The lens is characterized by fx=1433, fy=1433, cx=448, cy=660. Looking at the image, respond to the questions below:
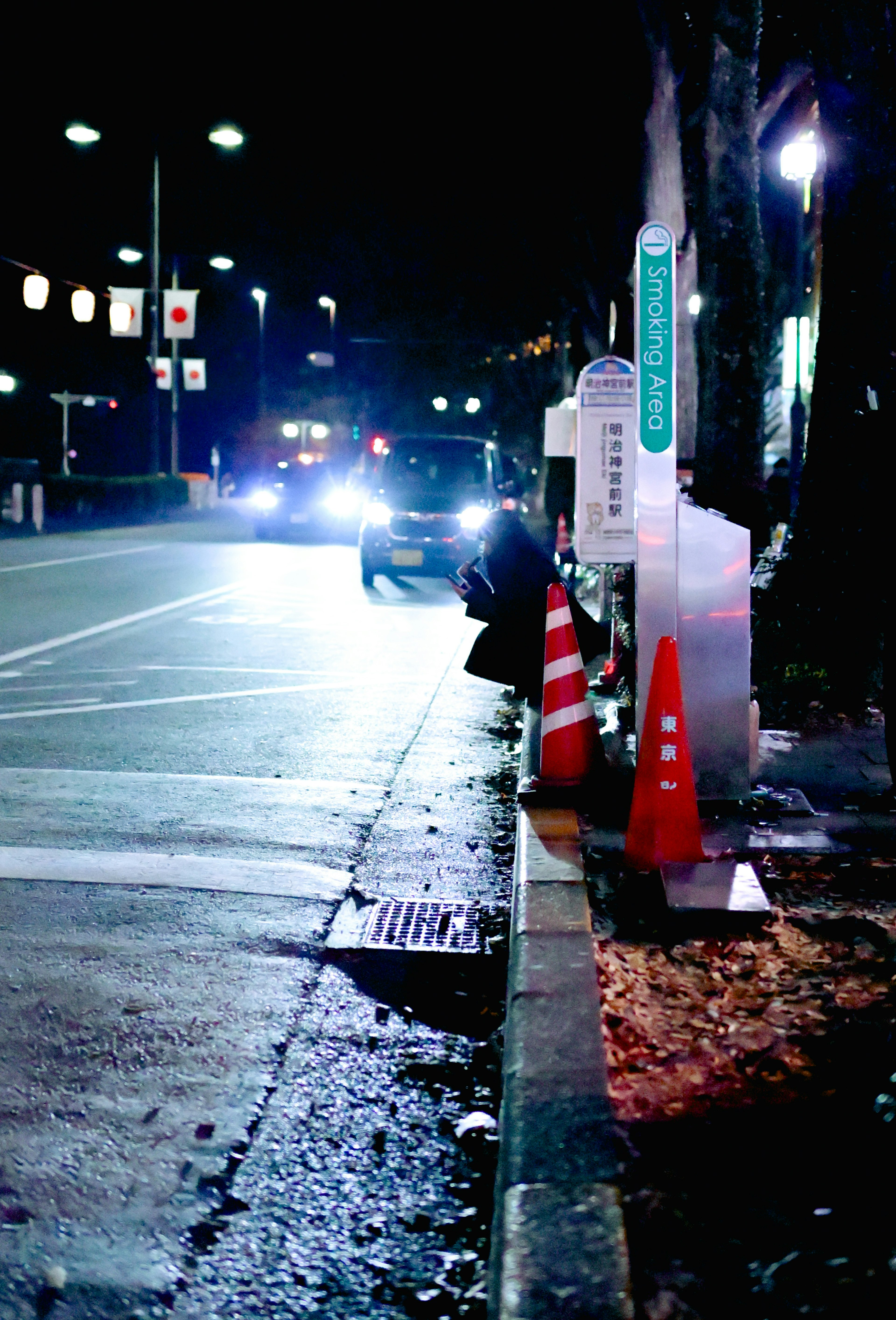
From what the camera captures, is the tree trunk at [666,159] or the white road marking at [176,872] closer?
the white road marking at [176,872]

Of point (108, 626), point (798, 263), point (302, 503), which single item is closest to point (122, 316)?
point (302, 503)

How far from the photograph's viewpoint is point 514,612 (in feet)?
30.3

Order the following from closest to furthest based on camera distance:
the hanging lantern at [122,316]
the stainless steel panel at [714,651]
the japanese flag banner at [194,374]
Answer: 1. the stainless steel panel at [714,651]
2. the hanging lantern at [122,316]
3. the japanese flag banner at [194,374]

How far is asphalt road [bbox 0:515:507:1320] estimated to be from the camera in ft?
10.3

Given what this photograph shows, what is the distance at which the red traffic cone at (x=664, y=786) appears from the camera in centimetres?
572

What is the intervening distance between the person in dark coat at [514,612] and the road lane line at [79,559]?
536 inches

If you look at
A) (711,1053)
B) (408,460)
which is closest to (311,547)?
(408,460)

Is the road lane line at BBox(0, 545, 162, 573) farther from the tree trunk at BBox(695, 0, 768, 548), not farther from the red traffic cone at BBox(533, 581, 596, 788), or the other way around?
the red traffic cone at BBox(533, 581, 596, 788)

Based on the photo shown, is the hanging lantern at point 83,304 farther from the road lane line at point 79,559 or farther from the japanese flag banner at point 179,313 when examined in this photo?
the road lane line at point 79,559

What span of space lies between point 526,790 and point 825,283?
4.93 m

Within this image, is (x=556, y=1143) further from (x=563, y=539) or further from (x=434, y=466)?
(x=434, y=466)

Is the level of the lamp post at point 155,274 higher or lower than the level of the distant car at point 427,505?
higher

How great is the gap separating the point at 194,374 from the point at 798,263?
33473 millimetres

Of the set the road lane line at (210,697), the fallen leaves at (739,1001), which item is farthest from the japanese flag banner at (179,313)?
the fallen leaves at (739,1001)
